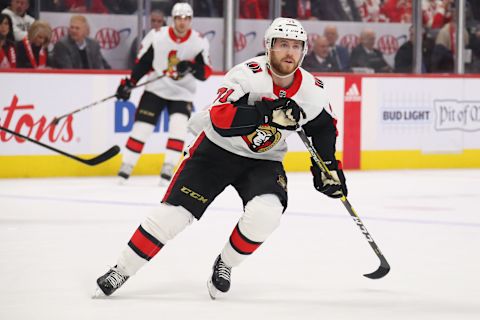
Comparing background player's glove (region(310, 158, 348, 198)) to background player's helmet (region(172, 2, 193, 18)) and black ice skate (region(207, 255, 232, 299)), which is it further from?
background player's helmet (region(172, 2, 193, 18))

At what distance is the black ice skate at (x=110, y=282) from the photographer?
12.4 feet

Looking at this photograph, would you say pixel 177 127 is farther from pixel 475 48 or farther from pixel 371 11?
pixel 475 48

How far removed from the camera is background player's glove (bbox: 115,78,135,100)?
8.34m

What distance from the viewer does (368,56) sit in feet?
34.7

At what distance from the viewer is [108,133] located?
880cm

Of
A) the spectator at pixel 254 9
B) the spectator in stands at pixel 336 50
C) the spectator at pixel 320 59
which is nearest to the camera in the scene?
the spectator at pixel 254 9

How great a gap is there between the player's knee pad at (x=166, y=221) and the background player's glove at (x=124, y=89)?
4590 millimetres

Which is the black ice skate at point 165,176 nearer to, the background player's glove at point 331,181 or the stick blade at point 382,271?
the stick blade at point 382,271

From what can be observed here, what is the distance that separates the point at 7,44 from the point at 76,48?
59cm

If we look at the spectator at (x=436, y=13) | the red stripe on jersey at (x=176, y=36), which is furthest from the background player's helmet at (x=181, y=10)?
the spectator at (x=436, y=13)

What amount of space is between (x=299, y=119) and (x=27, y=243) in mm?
1874

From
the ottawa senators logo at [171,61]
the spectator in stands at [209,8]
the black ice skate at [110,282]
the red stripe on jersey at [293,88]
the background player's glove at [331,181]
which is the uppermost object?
the spectator in stands at [209,8]

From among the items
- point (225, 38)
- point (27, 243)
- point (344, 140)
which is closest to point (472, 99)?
point (344, 140)

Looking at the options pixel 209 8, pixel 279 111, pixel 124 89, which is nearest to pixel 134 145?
pixel 124 89
